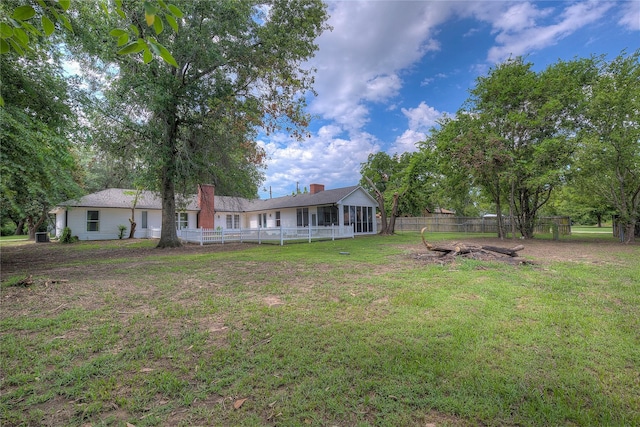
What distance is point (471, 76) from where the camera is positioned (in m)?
16.7

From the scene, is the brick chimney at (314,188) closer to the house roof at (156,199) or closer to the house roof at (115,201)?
the house roof at (156,199)

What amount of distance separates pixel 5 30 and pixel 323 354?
11.1 ft

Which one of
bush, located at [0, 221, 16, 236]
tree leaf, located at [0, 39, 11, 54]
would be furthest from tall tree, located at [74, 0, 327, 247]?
bush, located at [0, 221, 16, 236]

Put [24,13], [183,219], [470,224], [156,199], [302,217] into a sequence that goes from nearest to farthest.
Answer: [24,13] → [302,217] → [156,199] → [183,219] → [470,224]

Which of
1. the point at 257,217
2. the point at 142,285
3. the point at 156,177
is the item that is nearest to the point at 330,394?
the point at 142,285

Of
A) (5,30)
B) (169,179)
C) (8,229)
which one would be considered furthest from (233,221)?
(8,229)

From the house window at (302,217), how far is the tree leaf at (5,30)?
22.1 m

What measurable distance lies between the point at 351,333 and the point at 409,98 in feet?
51.0

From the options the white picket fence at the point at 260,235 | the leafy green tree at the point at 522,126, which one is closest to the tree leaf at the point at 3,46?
the white picket fence at the point at 260,235

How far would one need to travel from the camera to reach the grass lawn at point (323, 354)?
92.4 inches

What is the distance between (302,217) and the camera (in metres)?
23.8

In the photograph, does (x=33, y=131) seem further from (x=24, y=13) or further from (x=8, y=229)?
(x=8, y=229)

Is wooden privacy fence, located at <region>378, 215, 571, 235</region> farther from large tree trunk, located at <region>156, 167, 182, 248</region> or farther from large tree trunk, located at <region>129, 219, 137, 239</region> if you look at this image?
large tree trunk, located at <region>129, 219, 137, 239</region>

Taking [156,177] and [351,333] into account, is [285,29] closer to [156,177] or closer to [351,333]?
[156,177]
